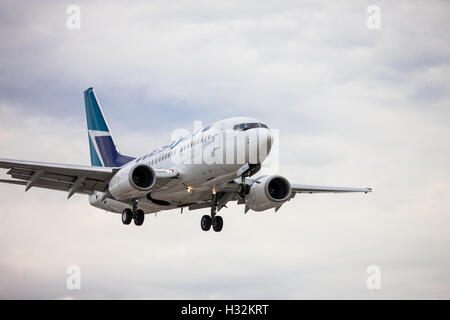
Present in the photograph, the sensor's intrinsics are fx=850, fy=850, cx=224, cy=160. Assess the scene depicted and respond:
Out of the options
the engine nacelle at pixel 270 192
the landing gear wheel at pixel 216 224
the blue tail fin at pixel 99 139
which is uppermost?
the blue tail fin at pixel 99 139

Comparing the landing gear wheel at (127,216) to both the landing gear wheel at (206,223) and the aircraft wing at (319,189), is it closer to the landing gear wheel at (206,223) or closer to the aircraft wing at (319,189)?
the landing gear wheel at (206,223)

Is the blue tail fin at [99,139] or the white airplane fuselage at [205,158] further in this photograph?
the blue tail fin at [99,139]

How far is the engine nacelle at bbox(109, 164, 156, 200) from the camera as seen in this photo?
46.3m

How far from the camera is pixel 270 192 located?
164 ft

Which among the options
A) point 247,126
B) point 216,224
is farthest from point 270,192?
point 247,126

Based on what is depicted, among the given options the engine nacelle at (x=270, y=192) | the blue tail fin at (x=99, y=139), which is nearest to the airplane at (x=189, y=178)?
the engine nacelle at (x=270, y=192)

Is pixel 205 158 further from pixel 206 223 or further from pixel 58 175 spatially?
pixel 58 175

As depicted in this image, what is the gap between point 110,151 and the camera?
200 feet

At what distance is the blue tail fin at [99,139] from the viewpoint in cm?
6041

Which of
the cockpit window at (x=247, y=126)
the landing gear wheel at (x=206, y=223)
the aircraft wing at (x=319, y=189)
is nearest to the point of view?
the cockpit window at (x=247, y=126)

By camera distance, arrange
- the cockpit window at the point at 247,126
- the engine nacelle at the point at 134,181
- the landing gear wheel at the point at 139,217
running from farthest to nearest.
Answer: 1. the landing gear wheel at the point at 139,217
2. the engine nacelle at the point at 134,181
3. the cockpit window at the point at 247,126

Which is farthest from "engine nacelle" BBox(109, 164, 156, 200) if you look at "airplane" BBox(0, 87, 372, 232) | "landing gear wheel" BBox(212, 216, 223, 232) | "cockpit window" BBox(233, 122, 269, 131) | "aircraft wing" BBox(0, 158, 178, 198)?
"cockpit window" BBox(233, 122, 269, 131)

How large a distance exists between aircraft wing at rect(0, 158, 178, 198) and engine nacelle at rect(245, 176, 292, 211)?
5.80 m

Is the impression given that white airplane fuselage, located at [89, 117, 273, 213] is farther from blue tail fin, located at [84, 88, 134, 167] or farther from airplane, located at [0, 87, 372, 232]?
blue tail fin, located at [84, 88, 134, 167]
